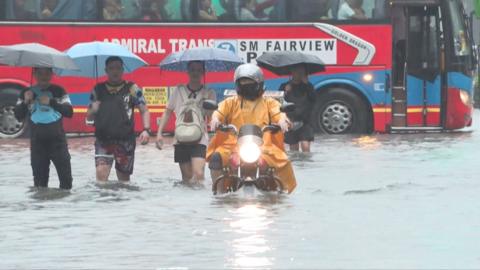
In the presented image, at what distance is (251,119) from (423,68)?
46.2 ft

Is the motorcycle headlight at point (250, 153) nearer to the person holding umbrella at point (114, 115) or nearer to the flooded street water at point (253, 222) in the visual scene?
the flooded street water at point (253, 222)

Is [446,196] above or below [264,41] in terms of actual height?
below

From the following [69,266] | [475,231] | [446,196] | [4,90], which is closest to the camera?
[69,266]

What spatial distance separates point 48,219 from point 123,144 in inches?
80.0

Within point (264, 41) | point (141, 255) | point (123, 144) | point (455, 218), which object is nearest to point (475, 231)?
point (455, 218)

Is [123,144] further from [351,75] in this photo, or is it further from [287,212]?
[351,75]

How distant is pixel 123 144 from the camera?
15.2m

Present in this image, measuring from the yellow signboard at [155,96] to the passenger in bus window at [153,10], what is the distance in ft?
4.27

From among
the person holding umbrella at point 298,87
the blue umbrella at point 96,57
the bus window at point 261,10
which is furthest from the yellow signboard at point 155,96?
the blue umbrella at point 96,57

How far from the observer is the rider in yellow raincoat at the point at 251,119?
1450cm

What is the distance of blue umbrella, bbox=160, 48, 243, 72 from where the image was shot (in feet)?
53.1

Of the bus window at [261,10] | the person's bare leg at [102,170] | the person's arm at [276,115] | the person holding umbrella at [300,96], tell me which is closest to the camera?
the person's arm at [276,115]

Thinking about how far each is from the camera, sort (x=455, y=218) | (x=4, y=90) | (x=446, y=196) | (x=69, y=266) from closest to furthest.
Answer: (x=69, y=266)
(x=455, y=218)
(x=446, y=196)
(x=4, y=90)

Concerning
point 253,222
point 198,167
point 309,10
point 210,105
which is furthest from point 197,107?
point 309,10
